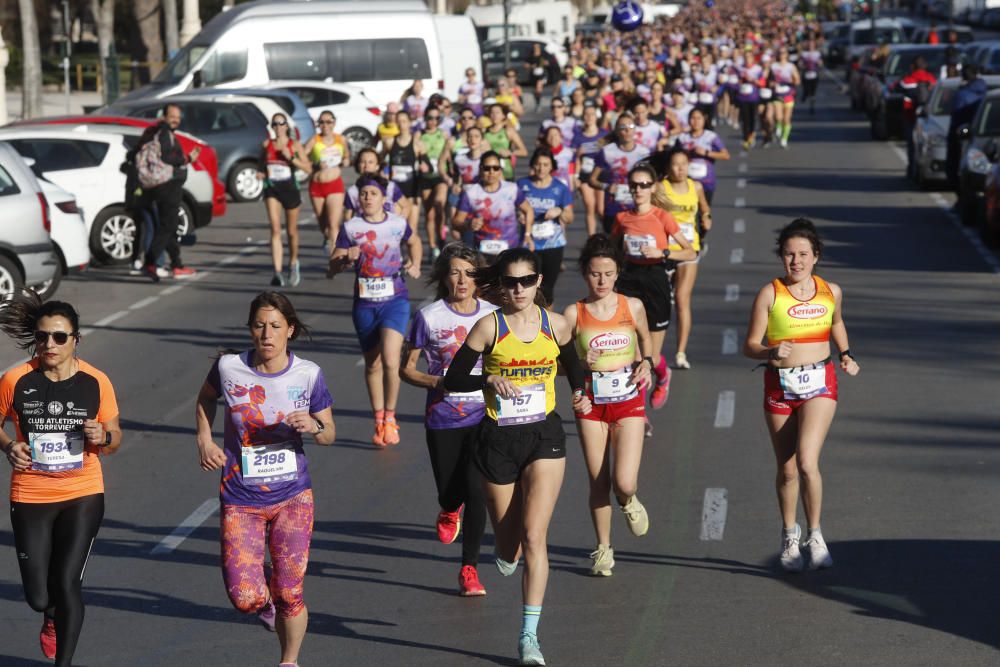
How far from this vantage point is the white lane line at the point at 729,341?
566 inches

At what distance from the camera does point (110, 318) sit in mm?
16828

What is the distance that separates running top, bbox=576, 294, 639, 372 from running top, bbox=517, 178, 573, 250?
5.37m

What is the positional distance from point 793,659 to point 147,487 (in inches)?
185

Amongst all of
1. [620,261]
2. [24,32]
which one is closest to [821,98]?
[24,32]

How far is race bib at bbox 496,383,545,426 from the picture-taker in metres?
7.10

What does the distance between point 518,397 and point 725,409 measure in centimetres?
520

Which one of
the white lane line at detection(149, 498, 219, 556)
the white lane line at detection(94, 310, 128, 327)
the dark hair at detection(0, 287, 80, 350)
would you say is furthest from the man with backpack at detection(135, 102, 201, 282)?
the dark hair at detection(0, 287, 80, 350)

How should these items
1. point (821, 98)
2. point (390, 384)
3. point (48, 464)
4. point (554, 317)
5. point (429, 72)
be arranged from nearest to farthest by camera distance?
1. point (48, 464)
2. point (554, 317)
3. point (390, 384)
4. point (429, 72)
5. point (821, 98)

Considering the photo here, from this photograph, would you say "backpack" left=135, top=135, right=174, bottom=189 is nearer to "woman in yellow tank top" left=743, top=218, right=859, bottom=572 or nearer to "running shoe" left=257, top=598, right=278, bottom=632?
"woman in yellow tank top" left=743, top=218, right=859, bottom=572

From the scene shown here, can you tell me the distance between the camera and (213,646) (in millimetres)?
7391

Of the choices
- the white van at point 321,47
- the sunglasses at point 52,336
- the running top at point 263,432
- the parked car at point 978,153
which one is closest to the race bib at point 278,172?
the parked car at point 978,153

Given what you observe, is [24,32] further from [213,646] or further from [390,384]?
[213,646]

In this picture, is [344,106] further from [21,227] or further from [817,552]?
[817,552]

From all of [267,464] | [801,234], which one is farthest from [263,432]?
[801,234]
